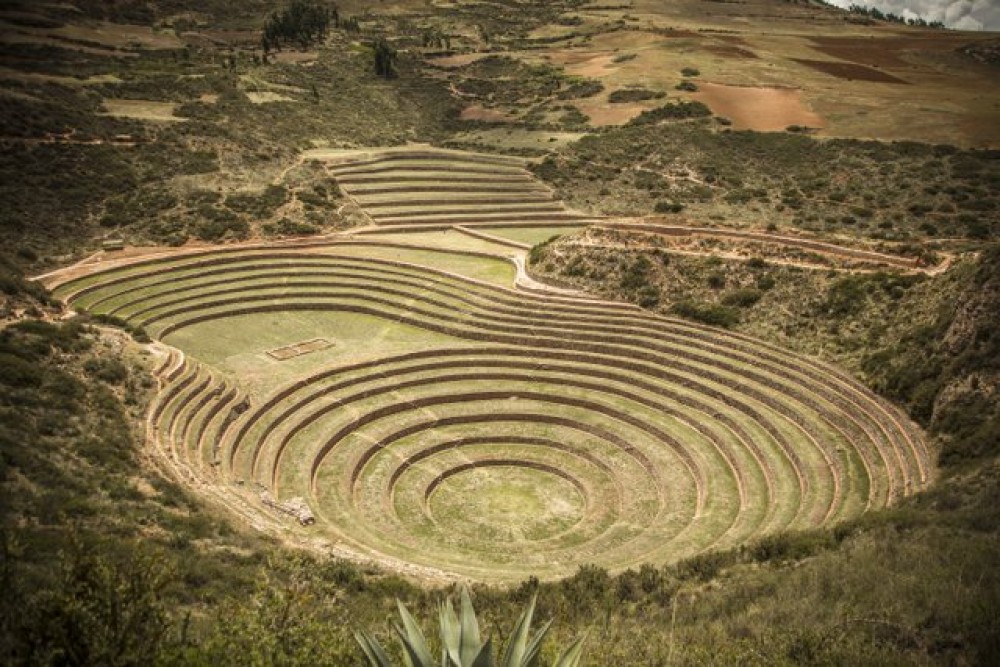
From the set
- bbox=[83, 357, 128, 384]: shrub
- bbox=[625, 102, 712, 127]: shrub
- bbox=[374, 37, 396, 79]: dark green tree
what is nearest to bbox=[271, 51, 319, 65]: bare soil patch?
bbox=[374, 37, 396, 79]: dark green tree

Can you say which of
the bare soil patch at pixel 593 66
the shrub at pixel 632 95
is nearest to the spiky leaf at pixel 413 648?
the shrub at pixel 632 95

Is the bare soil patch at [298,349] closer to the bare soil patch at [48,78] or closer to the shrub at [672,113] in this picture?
the bare soil patch at [48,78]

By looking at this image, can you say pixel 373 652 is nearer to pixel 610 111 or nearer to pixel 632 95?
pixel 610 111

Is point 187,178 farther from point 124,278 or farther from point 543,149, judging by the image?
point 543,149

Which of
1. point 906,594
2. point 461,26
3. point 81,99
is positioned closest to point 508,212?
point 81,99

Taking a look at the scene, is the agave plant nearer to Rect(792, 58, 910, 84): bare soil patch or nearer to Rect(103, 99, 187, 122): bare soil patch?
Rect(103, 99, 187, 122): bare soil patch

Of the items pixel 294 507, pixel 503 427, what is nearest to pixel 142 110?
pixel 503 427
